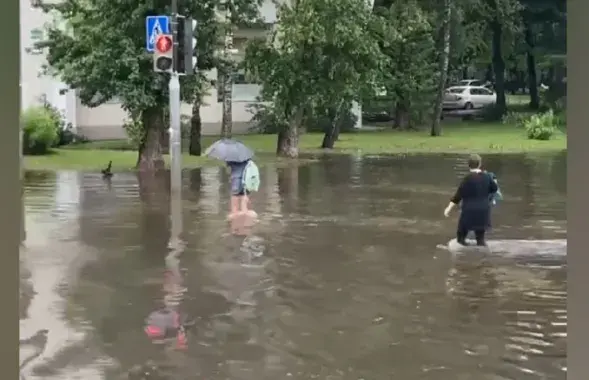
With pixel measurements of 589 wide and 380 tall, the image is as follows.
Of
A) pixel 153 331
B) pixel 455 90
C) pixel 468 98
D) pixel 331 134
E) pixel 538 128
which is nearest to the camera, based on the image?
pixel 153 331

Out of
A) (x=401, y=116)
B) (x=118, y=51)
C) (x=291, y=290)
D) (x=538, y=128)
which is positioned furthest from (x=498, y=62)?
(x=291, y=290)

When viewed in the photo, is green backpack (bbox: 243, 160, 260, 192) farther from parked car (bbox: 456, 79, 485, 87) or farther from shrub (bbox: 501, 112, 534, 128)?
parked car (bbox: 456, 79, 485, 87)

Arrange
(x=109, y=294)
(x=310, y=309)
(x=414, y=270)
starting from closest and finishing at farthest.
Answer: (x=310, y=309), (x=109, y=294), (x=414, y=270)

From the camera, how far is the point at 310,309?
6.02m

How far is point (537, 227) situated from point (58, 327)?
561 cm

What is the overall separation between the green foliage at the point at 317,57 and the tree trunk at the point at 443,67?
19.0 ft

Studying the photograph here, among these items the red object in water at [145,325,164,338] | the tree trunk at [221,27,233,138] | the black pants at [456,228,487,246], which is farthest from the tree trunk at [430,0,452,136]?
the red object in water at [145,325,164,338]

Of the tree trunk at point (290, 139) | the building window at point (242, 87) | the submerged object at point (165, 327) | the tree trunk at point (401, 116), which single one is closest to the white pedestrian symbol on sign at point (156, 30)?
the building window at point (242, 87)

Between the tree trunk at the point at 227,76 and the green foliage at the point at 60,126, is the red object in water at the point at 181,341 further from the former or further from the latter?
the green foliage at the point at 60,126

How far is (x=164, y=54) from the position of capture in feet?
41.2

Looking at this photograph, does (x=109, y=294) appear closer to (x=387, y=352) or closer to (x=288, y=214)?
(x=387, y=352)

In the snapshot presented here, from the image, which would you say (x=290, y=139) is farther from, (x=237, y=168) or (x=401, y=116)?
(x=237, y=168)

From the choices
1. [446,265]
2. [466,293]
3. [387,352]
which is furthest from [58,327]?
[446,265]

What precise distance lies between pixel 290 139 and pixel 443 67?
762 centimetres
